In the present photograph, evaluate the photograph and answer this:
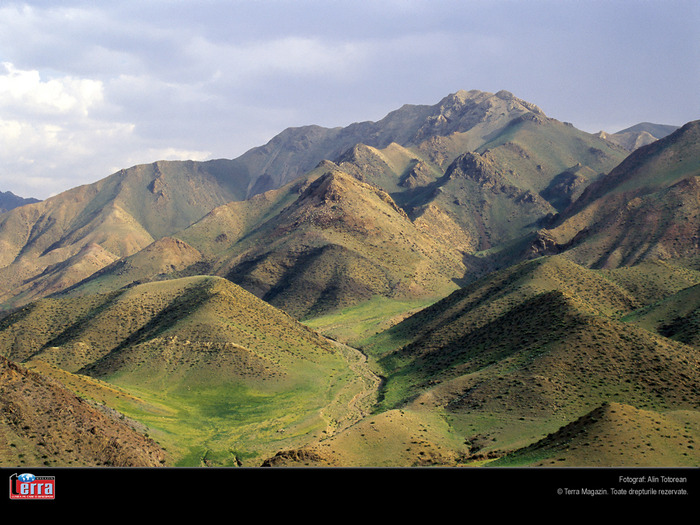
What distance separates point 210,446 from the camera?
69375 millimetres

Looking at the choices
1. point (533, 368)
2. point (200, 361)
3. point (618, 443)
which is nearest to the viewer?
point (618, 443)

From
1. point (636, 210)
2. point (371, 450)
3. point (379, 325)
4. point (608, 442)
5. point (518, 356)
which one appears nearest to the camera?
point (608, 442)

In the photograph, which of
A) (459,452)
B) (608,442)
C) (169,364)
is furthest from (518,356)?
(169,364)

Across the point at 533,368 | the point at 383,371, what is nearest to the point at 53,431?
the point at 533,368
